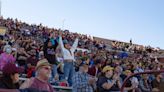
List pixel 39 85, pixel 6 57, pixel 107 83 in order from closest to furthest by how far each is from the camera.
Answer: pixel 39 85 < pixel 107 83 < pixel 6 57

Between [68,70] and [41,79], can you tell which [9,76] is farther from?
[68,70]

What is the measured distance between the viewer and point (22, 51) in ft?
43.0

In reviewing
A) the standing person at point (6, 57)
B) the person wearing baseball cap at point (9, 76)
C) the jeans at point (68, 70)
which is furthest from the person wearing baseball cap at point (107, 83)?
the person wearing baseball cap at point (9, 76)

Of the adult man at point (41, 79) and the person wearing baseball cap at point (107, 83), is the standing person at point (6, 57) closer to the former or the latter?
the person wearing baseball cap at point (107, 83)

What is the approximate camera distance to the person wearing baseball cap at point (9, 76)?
21.1ft

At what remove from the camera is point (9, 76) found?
6.49 meters

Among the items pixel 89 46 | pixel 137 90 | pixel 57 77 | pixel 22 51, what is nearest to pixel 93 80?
pixel 137 90

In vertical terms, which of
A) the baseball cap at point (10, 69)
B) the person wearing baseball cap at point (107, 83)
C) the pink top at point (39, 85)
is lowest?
the person wearing baseball cap at point (107, 83)

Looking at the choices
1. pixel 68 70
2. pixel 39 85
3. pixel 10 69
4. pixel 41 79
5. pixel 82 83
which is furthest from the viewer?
pixel 68 70

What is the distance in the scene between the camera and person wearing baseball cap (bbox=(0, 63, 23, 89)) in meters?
6.43

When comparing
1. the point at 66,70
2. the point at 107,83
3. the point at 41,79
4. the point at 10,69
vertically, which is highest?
the point at 10,69

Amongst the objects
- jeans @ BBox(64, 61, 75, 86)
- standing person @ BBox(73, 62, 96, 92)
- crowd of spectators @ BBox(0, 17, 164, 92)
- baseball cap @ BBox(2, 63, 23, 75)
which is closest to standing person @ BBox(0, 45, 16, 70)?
crowd of spectators @ BBox(0, 17, 164, 92)

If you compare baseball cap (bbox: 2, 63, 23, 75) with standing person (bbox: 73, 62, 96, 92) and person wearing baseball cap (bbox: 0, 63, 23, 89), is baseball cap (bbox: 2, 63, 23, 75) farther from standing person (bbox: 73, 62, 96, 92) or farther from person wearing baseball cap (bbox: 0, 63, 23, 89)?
standing person (bbox: 73, 62, 96, 92)

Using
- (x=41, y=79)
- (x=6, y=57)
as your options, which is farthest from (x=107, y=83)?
(x=41, y=79)
